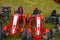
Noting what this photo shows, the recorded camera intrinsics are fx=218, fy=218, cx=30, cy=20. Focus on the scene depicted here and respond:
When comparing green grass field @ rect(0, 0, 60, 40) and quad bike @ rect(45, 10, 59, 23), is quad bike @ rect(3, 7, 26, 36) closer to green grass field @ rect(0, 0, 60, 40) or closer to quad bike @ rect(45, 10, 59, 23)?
quad bike @ rect(45, 10, 59, 23)

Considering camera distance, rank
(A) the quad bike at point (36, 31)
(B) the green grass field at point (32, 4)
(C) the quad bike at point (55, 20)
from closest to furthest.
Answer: (A) the quad bike at point (36, 31) → (C) the quad bike at point (55, 20) → (B) the green grass field at point (32, 4)

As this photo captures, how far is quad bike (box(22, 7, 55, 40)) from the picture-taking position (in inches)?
251

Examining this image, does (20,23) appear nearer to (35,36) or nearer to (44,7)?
(35,36)

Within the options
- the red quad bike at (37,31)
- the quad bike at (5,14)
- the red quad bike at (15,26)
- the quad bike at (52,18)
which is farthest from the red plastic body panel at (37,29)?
the quad bike at (5,14)

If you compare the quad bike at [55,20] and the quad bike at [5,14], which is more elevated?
the quad bike at [5,14]

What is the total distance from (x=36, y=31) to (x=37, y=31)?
4cm

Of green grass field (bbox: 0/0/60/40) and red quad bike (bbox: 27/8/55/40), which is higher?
green grass field (bbox: 0/0/60/40)

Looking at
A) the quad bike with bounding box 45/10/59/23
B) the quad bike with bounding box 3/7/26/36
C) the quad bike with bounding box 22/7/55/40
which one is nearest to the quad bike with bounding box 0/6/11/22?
the quad bike with bounding box 3/7/26/36

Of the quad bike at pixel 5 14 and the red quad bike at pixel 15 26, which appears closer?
the red quad bike at pixel 15 26

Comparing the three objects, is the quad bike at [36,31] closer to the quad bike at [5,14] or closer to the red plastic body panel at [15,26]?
the red plastic body panel at [15,26]

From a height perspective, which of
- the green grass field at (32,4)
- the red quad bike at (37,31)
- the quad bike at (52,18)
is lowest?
the red quad bike at (37,31)

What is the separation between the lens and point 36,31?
6.89 metres

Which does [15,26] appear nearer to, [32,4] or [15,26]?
[15,26]

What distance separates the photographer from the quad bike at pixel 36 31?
637 centimetres
